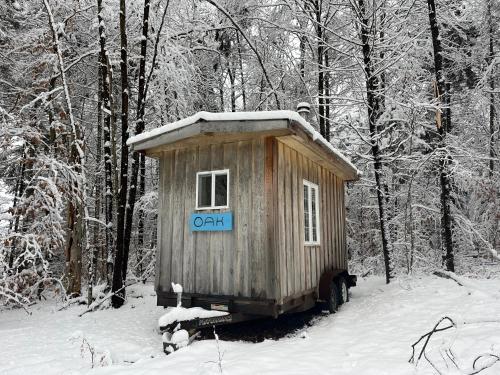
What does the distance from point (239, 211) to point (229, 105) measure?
41.0ft

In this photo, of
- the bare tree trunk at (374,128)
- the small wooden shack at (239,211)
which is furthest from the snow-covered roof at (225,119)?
the bare tree trunk at (374,128)

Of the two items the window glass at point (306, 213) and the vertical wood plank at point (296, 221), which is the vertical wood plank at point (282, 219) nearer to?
the vertical wood plank at point (296, 221)

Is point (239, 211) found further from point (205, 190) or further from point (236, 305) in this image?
point (236, 305)

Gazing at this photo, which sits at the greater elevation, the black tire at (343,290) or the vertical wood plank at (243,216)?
the vertical wood plank at (243,216)

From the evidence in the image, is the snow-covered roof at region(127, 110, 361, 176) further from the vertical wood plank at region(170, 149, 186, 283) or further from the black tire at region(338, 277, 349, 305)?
the black tire at region(338, 277, 349, 305)

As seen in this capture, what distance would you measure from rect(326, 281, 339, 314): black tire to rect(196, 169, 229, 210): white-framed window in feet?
10.7

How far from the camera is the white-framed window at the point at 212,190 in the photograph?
7113 mm

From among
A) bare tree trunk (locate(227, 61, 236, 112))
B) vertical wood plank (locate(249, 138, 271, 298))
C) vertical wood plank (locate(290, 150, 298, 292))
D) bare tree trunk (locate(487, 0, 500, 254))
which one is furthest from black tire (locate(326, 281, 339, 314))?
bare tree trunk (locate(227, 61, 236, 112))

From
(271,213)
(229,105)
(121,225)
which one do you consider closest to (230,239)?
(271,213)

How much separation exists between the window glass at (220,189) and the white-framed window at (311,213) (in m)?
1.91

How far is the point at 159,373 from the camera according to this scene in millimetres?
4453

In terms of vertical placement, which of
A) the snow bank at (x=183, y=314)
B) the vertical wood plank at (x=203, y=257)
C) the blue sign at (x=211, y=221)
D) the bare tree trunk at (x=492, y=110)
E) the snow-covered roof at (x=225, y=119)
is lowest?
the snow bank at (x=183, y=314)

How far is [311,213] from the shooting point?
844 cm

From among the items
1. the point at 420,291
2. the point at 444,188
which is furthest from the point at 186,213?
the point at 444,188
